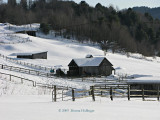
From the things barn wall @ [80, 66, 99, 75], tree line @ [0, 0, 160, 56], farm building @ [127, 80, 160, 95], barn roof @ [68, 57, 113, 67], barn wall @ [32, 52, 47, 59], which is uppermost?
tree line @ [0, 0, 160, 56]

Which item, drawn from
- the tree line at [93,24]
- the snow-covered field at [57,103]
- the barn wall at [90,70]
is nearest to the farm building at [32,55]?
the snow-covered field at [57,103]

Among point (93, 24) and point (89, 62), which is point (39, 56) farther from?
point (93, 24)

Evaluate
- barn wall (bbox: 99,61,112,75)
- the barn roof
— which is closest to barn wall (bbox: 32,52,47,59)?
the barn roof

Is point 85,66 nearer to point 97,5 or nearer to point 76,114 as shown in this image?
point 76,114

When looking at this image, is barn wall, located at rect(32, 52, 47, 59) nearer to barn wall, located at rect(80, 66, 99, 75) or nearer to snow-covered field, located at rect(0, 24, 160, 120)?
snow-covered field, located at rect(0, 24, 160, 120)

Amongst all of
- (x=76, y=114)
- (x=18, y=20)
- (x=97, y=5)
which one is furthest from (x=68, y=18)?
(x=76, y=114)

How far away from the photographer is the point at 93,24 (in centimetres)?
12638

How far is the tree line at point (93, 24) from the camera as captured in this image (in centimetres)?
11725

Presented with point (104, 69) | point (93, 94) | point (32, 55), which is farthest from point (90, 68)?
point (93, 94)

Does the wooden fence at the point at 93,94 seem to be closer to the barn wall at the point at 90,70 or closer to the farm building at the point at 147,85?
the farm building at the point at 147,85

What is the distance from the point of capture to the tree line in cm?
11725

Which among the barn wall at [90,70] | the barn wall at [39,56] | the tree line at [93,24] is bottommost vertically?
the barn wall at [90,70]

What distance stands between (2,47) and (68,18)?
6054 cm

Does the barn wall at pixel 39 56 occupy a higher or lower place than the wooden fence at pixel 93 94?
higher
